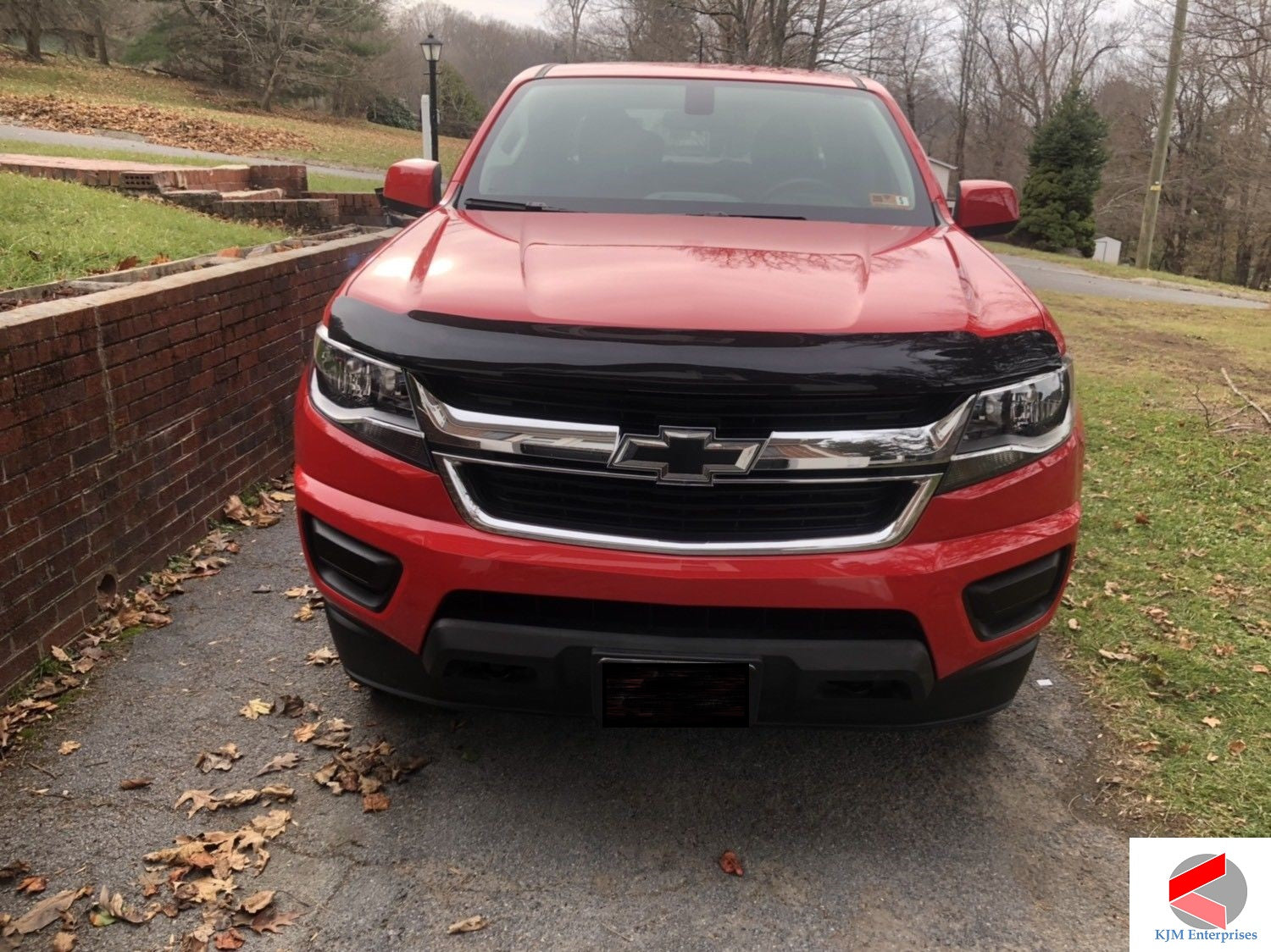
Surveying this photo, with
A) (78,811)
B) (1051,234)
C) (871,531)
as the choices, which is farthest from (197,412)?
(1051,234)

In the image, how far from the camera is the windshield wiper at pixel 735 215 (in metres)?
3.17

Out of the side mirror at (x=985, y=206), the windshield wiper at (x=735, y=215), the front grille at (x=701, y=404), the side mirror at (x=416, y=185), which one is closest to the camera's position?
the front grille at (x=701, y=404)

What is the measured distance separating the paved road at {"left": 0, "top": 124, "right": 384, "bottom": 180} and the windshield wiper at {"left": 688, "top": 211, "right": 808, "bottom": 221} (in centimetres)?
1565

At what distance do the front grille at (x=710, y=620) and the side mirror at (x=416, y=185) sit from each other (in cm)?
216

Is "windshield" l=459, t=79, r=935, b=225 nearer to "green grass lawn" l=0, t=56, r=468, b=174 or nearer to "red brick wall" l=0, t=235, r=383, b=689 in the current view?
"red brick wall" l=0, t=235, r=383, b=689

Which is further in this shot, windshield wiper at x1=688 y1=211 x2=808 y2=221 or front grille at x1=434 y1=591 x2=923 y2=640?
windshield wiper at x1=688 y1=211 x2=808 y2=221

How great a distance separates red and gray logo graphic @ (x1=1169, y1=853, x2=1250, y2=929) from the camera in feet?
7.84

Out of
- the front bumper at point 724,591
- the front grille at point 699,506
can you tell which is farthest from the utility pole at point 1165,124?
the front grille at point 699,506

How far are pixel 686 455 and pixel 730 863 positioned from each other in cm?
104

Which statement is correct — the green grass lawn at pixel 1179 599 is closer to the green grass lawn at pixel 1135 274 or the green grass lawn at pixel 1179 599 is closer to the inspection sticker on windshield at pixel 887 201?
the inspection sticker on windshield at pixel 887 201

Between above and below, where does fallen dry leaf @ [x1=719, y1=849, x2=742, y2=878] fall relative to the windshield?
below

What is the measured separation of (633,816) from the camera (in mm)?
2641

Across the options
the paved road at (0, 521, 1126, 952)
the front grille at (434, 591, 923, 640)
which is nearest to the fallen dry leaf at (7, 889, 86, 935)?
the paved road at (0, 521, 1126, 952)

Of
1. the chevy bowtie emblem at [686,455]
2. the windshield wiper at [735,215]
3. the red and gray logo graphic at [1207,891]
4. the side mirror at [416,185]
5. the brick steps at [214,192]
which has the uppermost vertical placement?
the side mirror at [416,185]
